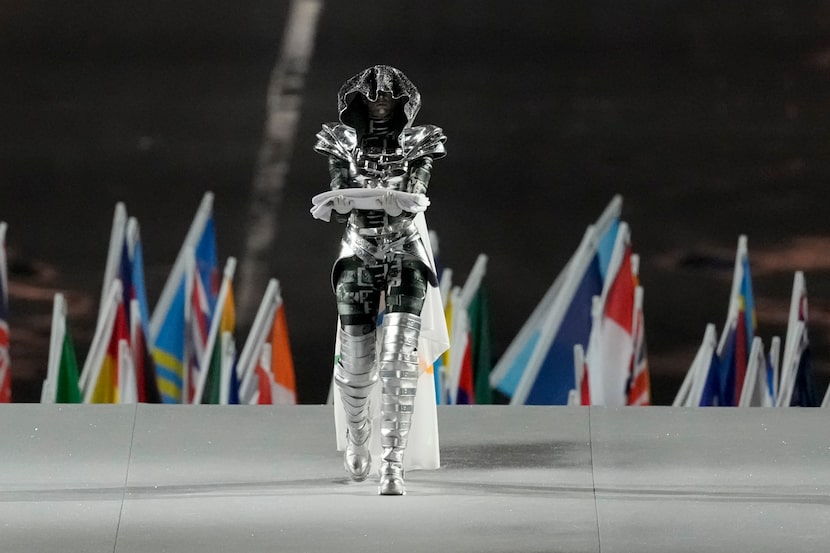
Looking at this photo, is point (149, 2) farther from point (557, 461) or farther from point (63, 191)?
point (557, 461)

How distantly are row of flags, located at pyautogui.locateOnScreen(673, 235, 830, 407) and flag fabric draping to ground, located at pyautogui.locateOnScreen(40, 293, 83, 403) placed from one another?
260cm

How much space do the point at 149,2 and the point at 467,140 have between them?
4.85 feet

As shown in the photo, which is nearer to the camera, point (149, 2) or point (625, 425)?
point (625, 425)

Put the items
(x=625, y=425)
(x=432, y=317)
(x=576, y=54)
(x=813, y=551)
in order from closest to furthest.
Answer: (x=813, y=551) → (x=432, y=317) → (x=625, y=425) → (x=576, y=54)

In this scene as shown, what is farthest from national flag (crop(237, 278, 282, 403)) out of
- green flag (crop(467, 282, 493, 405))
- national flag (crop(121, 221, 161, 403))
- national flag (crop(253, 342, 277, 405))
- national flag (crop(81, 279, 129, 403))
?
green flag (crop(467, 282, 493, 405))

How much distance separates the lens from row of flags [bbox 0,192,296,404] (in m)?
6.78

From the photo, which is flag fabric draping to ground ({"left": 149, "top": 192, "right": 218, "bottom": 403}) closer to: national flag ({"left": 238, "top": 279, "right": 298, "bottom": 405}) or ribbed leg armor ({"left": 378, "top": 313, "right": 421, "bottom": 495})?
national flag ({"left": 238, "top": 279, "right": 298, "bottom": 405})

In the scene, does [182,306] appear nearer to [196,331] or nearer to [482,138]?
[196,331]

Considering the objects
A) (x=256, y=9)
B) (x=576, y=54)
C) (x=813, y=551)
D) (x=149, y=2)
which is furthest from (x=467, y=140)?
(x=813, y=551)

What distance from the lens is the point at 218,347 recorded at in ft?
22.4

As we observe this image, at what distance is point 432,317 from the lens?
5.56 meters

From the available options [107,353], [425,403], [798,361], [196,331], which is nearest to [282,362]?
[196,331]

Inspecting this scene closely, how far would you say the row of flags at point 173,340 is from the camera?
678 cm

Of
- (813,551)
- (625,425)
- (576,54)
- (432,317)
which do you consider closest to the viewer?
(813,551)
